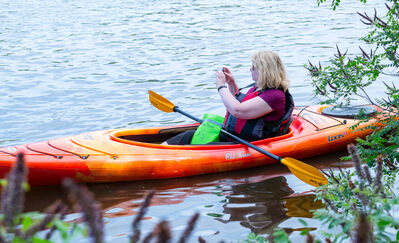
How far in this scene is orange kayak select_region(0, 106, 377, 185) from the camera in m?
4.36

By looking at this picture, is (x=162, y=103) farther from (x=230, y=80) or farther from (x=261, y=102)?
(x=261, y=102)

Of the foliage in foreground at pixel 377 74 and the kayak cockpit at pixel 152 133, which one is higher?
the foliage in foreground at pixel 377 74

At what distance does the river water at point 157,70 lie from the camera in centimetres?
411

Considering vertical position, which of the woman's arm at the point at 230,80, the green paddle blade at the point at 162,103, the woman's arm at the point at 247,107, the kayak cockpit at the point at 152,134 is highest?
the woman's arm at the point at 230,80

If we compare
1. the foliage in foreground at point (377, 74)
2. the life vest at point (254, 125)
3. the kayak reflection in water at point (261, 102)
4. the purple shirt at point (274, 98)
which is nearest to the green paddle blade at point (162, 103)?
the kayak reflection in water at point (261, 102)

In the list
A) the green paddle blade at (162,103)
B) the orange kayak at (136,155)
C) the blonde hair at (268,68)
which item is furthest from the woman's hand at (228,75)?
the green paddle blade at (162,103)

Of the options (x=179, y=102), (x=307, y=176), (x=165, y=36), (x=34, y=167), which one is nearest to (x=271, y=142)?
(x=307, y=176)

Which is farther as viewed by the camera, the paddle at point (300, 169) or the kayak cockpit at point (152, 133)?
the kayak cockpit at point (152, 133)

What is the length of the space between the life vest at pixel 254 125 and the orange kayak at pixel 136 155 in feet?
0.25

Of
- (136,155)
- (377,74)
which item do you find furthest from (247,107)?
(377,74)

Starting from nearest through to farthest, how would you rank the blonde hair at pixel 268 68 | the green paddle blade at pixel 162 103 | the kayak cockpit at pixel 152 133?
the blonde hair at pixel 268 68 < the kayak cockpit at pixel 152 133 < the green paddle blade at pixel 162 103

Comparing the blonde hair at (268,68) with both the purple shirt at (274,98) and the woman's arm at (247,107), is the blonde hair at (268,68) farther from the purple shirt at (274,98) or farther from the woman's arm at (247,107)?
the woman's arm at (247,107)

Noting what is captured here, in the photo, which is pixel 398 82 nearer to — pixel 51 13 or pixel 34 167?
pixel 34 167

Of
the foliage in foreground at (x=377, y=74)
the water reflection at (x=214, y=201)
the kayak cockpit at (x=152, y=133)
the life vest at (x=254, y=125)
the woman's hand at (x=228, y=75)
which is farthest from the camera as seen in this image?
the kayak cockpit at (x=152, y=133)
